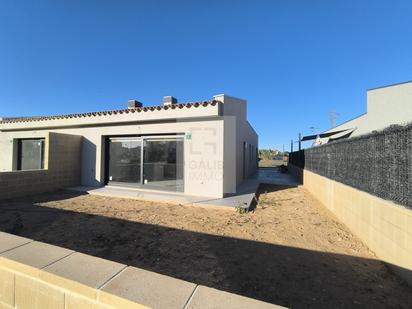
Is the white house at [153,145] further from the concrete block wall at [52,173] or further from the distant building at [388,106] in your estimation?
the distant building at [388,106]

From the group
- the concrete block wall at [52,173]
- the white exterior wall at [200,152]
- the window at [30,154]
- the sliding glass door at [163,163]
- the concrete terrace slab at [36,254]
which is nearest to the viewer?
the concrete terrace slab at [36,254]

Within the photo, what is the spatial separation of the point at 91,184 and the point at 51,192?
5.72 ft

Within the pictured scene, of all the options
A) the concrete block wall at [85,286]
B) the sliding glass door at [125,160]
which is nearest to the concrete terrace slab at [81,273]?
the concrete block wall at [85,286]

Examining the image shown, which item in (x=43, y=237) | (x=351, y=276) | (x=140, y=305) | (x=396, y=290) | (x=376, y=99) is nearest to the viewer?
(x=140, y=305)

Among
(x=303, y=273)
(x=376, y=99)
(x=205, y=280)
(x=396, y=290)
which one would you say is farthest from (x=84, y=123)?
(x=376, y=99)

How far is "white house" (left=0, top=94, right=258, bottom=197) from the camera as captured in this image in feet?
28.8

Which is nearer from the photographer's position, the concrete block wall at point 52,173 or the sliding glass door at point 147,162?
the concrete block wall at point 52,173

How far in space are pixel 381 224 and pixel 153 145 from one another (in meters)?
8.22

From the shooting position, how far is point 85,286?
1.15 metres

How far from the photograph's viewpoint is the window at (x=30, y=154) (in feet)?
38.2

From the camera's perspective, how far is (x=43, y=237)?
4793 millimetres

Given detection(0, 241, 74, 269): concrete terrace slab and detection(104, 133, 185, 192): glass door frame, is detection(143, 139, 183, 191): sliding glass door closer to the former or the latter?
detection(104, 133, 185, 192): glass door frame

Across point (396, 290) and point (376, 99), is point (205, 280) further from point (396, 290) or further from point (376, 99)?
point (376, 99)

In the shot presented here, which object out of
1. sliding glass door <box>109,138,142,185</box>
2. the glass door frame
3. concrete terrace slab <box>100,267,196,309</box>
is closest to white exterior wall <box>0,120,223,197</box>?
the glass door frame
